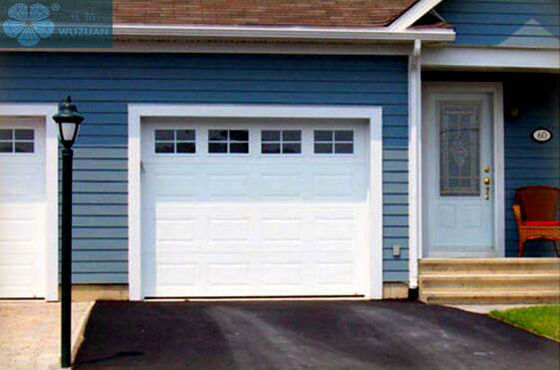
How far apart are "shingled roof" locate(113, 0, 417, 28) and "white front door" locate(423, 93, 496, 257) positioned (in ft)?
5.16

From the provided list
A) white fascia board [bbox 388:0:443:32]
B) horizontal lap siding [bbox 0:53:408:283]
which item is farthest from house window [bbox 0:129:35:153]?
white fascia board [bbox 388:0:443:32]

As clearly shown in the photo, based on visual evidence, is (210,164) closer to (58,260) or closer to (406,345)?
(58,260)

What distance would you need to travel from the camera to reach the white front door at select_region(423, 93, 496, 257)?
975 cm

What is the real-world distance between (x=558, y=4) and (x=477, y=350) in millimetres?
4859

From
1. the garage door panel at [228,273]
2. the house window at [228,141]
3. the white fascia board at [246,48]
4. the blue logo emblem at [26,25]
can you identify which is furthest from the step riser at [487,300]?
the blue logo emblem at [26,25]

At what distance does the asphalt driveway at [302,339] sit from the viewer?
5953mm

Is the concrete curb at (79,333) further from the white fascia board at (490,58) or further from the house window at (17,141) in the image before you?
the white fascia board at (490,58)

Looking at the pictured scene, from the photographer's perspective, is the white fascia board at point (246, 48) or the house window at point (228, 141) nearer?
the white fascia board at point (246, 48)

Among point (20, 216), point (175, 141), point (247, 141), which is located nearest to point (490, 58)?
point (247, 141)

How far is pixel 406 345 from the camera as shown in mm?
6520

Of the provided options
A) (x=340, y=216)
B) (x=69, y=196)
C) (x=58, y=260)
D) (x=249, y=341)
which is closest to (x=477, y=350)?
(x=249, y=341)

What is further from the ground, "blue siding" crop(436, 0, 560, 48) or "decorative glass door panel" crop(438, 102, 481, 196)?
"blue siding" crop(436, 0, 560, 48)

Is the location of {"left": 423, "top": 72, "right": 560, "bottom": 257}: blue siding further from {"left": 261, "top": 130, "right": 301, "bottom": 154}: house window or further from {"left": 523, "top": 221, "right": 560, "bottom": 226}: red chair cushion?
{"left": 261, "top": 130, "right": 301, "bottom": 154}: house window

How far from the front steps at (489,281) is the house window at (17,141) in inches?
191
